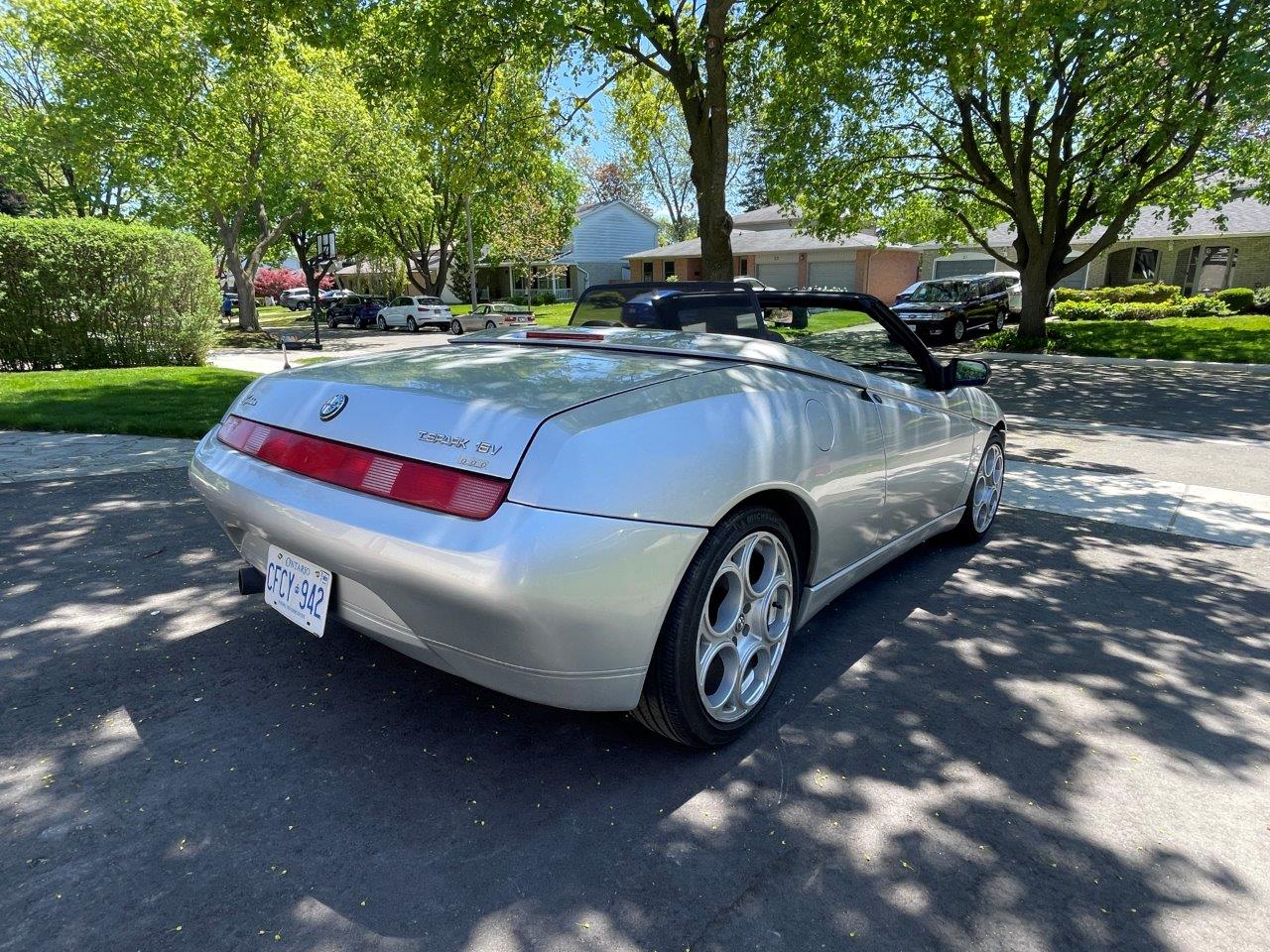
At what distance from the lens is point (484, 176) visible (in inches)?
471

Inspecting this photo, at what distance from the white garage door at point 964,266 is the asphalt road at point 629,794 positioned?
1366 inches

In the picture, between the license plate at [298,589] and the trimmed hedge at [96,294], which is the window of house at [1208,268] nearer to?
the trimmed hedge at [96,294]

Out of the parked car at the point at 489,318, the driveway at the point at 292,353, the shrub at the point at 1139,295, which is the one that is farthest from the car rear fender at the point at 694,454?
the shrub at the point at 1139,295

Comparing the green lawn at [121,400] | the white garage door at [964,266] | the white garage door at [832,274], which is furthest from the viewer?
the white garage door at [832,274]

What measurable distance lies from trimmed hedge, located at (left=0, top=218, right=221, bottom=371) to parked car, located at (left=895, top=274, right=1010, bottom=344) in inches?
610

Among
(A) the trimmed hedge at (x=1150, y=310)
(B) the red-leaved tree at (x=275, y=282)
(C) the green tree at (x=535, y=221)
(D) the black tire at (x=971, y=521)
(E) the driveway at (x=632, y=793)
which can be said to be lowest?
(E) the driveway at (x=632, y=793)

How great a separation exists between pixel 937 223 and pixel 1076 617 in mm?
18689

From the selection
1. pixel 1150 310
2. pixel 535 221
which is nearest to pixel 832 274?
pixel 535 221

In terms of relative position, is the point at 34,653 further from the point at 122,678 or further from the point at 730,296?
the point at 730,296

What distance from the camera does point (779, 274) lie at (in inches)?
1481

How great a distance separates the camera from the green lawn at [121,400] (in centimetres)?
744

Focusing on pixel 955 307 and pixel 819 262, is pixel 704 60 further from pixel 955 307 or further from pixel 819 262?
pixel 819 262

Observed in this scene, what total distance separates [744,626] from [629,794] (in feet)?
2.17

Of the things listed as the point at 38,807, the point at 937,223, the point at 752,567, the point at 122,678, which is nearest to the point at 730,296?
the point at 752,567
